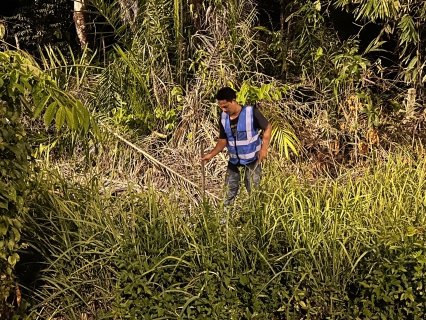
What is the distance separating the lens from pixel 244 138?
14.3 feet

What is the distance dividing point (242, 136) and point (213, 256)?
1.41 meters

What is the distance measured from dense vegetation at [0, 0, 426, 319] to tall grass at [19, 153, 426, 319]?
0.01 m

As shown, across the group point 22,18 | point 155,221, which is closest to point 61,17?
point 22,18

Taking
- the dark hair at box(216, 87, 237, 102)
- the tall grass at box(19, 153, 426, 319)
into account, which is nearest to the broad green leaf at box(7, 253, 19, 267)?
the tall grass at box(19, 153, 426, 319)

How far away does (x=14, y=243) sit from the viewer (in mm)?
2775

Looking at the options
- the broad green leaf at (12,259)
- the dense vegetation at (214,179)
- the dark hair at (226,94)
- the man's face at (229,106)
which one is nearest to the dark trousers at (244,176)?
the dense vegetation at (214,179)

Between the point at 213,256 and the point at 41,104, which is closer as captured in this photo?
the point at 41,104

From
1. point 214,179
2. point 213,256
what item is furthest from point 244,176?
point 214,179

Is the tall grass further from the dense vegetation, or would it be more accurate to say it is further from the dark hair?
the dark hair

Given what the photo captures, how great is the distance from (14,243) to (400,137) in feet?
→ 15.1

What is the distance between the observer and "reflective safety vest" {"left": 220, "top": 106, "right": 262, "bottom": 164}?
4328mm

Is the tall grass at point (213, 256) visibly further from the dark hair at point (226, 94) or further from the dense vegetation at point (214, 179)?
the dark hair at point (226, 94)

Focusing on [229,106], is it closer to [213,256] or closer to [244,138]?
[244,138]

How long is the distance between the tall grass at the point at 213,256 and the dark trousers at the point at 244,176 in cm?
54
